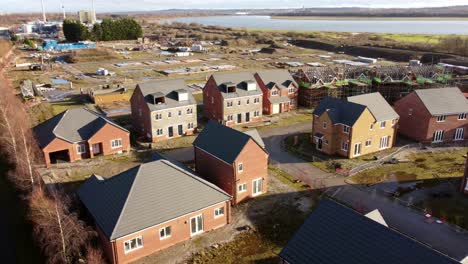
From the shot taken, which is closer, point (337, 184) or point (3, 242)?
point (3, 242)

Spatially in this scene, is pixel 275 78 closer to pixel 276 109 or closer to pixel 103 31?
pixel 276 109

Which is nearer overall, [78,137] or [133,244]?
[133,244]

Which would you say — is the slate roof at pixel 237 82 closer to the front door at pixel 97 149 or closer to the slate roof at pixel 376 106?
the slate roof at pixel 376 106

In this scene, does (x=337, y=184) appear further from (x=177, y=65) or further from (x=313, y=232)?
(x=177, y=65)

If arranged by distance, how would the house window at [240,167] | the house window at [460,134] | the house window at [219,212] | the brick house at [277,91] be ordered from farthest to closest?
the brick house at [277,91] < the house window at [460,134] < the house window at [240,167] < the house window at [219,212]

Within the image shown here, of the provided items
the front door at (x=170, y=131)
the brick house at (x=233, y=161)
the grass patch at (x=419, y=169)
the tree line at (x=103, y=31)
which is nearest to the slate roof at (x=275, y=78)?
the front door at (x=170, y=131)

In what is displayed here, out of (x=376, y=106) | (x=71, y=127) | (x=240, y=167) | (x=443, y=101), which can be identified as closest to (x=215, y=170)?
(x=240, y=167)

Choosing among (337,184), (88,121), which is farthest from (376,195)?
(88,121)
